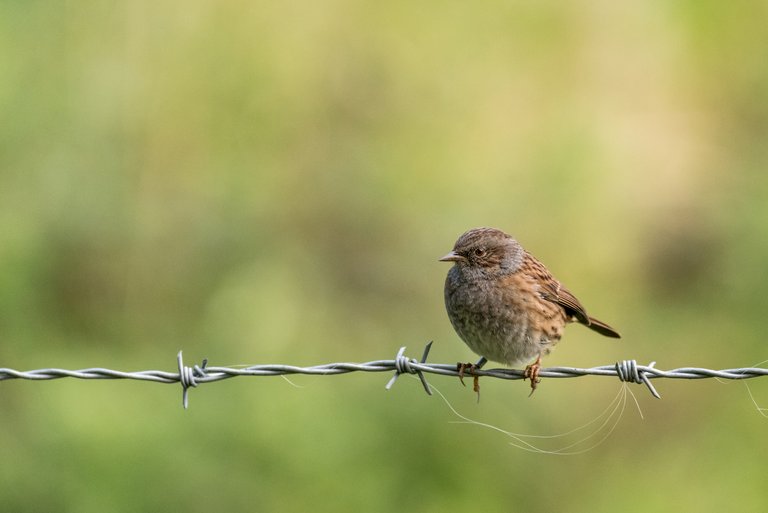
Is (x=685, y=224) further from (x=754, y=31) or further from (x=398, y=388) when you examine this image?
(x=398, y=388)

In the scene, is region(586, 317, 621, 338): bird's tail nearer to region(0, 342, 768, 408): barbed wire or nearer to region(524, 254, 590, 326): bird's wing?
region(524, 254, 590, 326): bird's wing

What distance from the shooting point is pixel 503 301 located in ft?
18.2

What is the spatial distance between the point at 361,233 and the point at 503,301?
431 cm

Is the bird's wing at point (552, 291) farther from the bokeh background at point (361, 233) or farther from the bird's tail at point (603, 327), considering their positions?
the bokeh background at point (361, 233)

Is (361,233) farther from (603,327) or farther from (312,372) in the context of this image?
(312,372)

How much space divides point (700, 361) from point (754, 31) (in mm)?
4474

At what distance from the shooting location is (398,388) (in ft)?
20.9

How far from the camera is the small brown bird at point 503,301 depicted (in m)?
5.50

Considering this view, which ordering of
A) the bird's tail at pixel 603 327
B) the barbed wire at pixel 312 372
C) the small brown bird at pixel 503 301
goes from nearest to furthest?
the barbed wire at pixel 312 372
the small brown bird at pixel 503 301
the bird's tail at pixel 603 327

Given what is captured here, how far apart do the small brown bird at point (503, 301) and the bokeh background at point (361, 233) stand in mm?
916

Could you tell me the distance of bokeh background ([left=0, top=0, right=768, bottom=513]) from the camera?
6086 mm

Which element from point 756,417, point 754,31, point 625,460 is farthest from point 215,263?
point 754,31

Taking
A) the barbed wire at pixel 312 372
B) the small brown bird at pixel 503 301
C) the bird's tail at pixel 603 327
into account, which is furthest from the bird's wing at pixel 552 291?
the barbed wire at pixel 312 372

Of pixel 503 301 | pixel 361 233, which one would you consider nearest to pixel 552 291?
pixel 503 301
